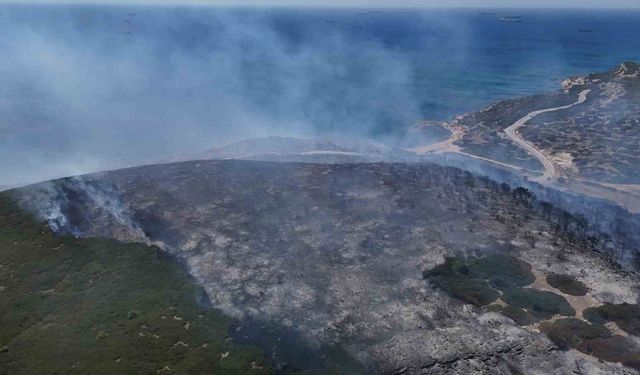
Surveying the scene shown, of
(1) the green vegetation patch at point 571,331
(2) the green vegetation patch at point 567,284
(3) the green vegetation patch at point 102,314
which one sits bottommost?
(1) the green vegetation patch at point 571,331

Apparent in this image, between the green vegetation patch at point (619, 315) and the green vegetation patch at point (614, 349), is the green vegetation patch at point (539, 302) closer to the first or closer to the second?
the green vegetation patch at point (619, 315)

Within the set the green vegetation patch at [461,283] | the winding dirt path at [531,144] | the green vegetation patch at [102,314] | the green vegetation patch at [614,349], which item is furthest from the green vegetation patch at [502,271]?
the winding dirt path at [531,144]

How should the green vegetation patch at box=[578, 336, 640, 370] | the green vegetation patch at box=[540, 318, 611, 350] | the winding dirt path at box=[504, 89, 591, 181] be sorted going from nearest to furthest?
the green vegetation patch at box=[578, 336, 640, 370] → the green vegetation patch at box=[540, 318, 611, 350] → the winding dirt path at box=[504, 89, 591, 181]

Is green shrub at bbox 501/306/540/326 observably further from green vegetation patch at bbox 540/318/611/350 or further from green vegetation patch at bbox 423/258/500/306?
green vegetation patch at bbox 423/258/500/306

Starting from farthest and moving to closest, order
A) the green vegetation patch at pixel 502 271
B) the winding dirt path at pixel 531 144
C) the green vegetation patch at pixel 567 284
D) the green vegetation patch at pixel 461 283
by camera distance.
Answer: the winding dirt path at pixel 531 144
the green vegetation patch at pixel 502 271
the green vegetation patch at pixel 567 284
the green vegetation patch at pixel 461 283

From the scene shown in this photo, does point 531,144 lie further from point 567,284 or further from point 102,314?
point 102,314

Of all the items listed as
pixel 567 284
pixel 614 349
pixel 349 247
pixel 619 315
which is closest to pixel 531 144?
pixel 567 284

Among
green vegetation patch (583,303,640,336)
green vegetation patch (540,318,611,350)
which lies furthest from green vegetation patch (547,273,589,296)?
green vegetation patch (540,318,611,350)
